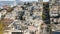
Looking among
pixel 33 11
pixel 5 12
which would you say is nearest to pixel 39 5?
pixel 33 11

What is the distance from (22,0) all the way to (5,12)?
0.22 meters

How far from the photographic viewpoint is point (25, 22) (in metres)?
1.82

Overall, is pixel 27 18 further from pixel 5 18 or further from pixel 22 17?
pixel 5 18

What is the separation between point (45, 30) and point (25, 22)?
0.72 ft

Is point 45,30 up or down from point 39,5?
down

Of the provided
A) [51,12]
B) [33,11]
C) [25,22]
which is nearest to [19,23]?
[25,22]

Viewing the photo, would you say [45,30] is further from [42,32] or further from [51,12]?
[51,12]

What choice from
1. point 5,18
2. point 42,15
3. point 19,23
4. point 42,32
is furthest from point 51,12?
point 5,18

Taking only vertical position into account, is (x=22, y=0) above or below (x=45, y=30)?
above

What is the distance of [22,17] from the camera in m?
1.83

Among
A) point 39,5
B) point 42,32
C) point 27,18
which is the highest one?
point 39,5

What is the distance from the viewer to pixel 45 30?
1782 millimetres

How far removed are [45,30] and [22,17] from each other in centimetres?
27

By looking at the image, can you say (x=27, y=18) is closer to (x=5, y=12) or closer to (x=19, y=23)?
(x=19, y=23)
